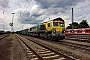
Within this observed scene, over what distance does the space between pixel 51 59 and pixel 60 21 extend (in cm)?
1518

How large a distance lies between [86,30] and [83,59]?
31152 millimetres


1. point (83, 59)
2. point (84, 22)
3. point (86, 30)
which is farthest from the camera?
point (84, 22)

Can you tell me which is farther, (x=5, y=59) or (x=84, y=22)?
(x=84, y=22)

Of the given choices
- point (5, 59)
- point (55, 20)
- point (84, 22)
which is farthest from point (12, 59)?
point (84, 22)

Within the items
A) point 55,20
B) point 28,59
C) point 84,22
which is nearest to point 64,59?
point 28,59

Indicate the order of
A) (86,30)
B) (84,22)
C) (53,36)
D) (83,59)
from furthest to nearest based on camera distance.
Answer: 1. (84,22)
2. (86,30)
3. (53,36)
4. (83,59)

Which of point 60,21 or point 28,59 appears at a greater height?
point 60,21

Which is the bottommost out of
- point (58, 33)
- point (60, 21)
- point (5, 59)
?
point (5, 59)

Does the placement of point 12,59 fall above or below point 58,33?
below

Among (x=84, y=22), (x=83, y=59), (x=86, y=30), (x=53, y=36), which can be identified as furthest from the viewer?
(x=84, y=22)

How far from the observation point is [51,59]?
920cm

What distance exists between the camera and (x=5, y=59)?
9.51 meters

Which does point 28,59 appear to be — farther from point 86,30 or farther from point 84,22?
point 84,22

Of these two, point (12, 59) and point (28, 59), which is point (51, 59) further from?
point (12, 59)
